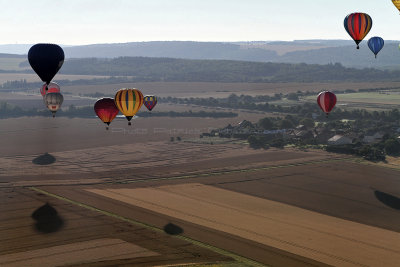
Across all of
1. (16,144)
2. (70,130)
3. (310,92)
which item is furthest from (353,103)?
(16,144)

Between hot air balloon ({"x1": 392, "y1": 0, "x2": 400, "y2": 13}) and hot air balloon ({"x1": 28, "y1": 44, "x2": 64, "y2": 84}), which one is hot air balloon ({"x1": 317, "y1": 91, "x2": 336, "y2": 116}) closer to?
hot air balloon ({"x1": 392, "y1": 0, "x2": 400, "y2": 13})

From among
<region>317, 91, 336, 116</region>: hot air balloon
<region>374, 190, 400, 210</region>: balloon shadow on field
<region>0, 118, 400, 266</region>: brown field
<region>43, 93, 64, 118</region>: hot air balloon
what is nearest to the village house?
<region>0, 118, 400, 266</region>: brown field

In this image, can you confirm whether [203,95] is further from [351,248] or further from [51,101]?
[351,248]

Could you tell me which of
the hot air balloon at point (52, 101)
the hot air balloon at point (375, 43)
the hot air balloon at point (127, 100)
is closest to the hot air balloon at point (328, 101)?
the hot air balloon at point (375, 43)

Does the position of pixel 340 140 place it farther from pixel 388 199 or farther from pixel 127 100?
pixel 127 100

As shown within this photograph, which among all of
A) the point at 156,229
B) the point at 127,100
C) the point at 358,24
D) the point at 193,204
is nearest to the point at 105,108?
the point at 127,100

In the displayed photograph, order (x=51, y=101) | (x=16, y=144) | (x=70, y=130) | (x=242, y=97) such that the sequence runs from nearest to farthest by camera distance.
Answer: (x=51, y=101) → (x=16, y=144) → (x=70, y=130) → (x=242, y=97)
